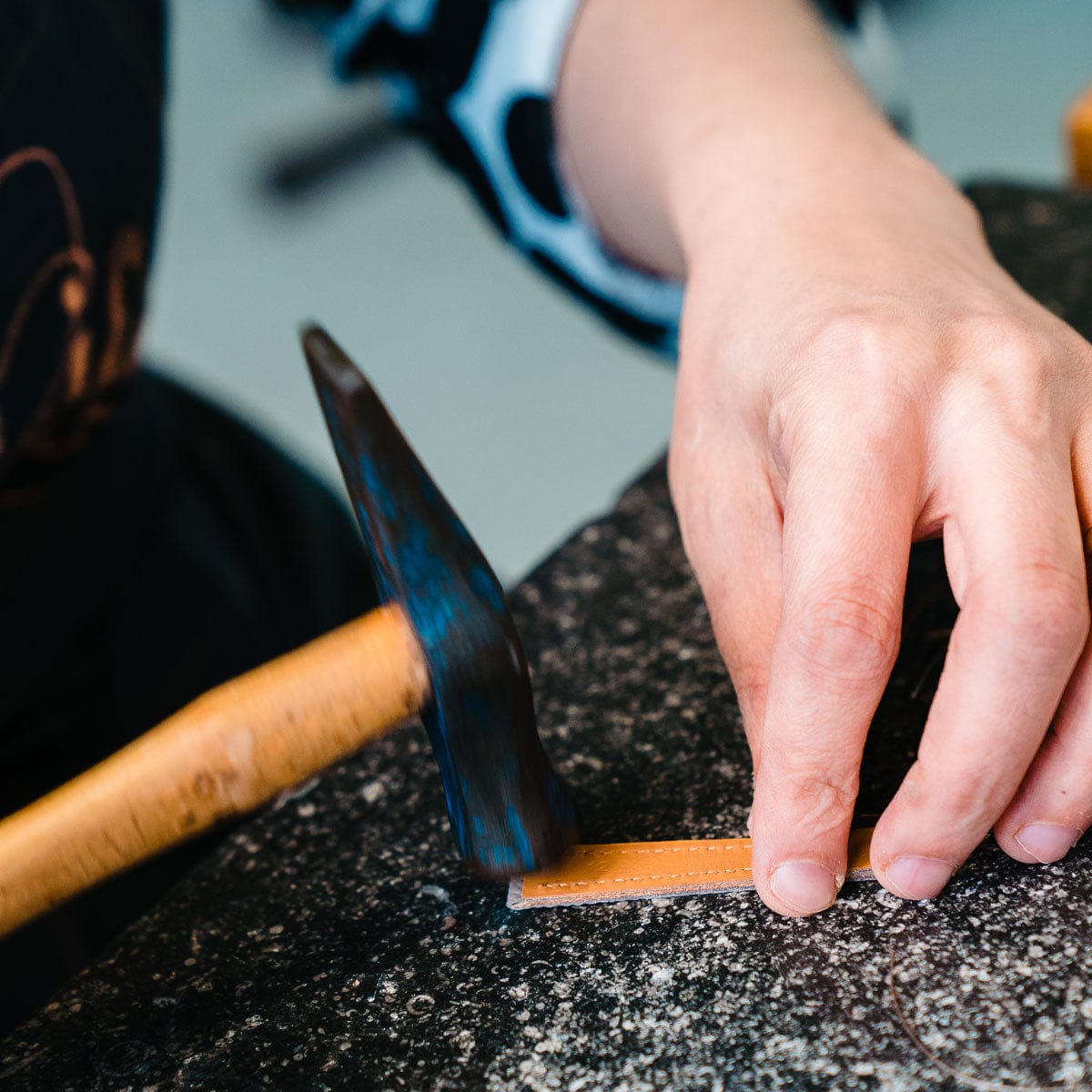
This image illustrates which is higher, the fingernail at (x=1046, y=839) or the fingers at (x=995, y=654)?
the fingers at (x=995, y=654)

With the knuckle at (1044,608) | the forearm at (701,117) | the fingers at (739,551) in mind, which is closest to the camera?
the knuckle at (1044,608)

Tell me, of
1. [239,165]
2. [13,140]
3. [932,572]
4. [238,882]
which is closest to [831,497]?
[932,572]

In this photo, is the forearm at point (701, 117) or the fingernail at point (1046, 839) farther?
the forearm at point (701, 117)

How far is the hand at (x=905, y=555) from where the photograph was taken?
453 mm

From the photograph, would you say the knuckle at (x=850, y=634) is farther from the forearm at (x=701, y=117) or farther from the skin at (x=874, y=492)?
the forearm at (x=701, y=117)

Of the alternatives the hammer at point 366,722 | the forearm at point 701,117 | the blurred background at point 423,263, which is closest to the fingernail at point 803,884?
the hammer at point 366,722

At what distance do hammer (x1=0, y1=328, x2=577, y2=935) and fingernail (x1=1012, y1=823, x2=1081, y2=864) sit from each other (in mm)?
208

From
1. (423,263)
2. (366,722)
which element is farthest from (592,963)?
(423,263)

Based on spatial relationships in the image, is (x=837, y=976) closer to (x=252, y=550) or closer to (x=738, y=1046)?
(x=738, y=1046)

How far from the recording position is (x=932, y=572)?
70 cm

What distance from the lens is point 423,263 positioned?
→ 3.31 meters

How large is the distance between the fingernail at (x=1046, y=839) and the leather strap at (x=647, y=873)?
7cm

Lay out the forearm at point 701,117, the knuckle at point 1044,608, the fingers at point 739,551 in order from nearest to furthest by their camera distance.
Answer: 1. the knuckle at point 1044,608
2. the fingers at point 739,551
3. the forearm at point 701,117

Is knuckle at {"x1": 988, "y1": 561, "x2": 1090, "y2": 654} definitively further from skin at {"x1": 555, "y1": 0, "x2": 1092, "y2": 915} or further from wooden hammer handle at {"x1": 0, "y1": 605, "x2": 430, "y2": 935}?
wooden hammer handle at {"x1": 0, "y1": 605, "x2": 430, "y2": 935}
